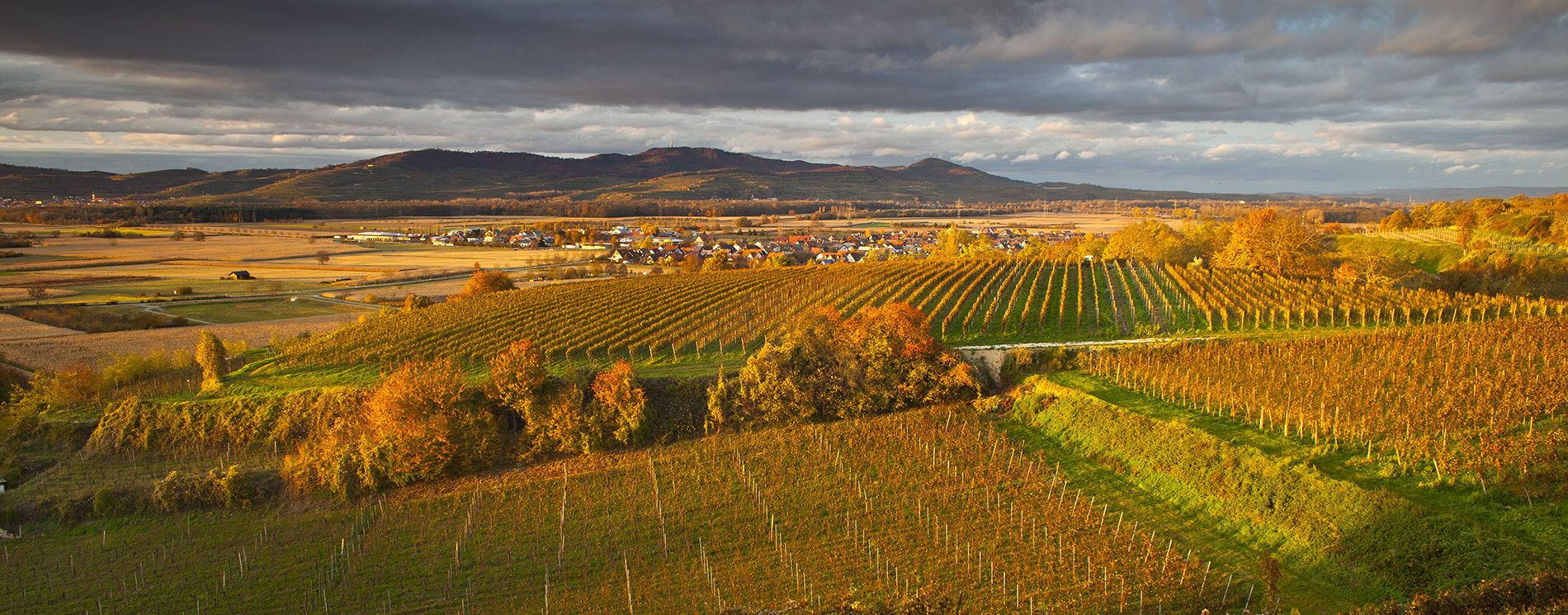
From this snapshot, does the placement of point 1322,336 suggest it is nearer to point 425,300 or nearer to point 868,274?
point 868,274

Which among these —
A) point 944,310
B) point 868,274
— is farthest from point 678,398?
point 868,274

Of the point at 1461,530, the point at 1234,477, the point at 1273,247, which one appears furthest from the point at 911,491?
the point at 1273,247

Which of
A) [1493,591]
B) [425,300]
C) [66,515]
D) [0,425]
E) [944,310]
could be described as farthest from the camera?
[425,300]

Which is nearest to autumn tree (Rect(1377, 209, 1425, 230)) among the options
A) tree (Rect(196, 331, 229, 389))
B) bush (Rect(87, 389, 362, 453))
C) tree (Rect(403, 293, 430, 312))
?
tree (Rect(403, 293, 430, 312))

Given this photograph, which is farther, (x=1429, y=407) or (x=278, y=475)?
(x=278, y=475)

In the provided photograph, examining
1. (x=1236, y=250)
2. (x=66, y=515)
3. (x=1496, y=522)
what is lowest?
(x=66, y=515)

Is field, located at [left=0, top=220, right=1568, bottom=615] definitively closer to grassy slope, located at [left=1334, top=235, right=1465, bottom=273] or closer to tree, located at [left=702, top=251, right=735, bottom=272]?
grassy slope, located at [left=1334, top=235, right=1465, bottom=273]

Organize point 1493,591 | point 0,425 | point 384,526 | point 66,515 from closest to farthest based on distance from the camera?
point 1493,591
point 384,526
point 66,515
point 0,425
